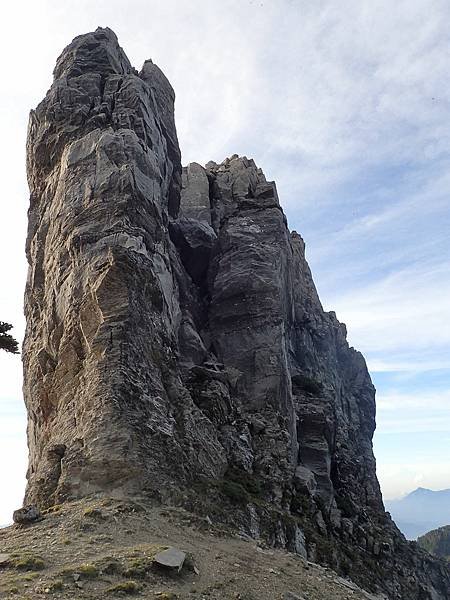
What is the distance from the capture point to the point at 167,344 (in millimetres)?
39938

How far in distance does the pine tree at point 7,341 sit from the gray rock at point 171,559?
10.0m

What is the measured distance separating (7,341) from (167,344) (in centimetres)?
2207

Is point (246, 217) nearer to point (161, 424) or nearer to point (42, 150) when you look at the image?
point (42, 150)

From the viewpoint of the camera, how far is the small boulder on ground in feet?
87.0

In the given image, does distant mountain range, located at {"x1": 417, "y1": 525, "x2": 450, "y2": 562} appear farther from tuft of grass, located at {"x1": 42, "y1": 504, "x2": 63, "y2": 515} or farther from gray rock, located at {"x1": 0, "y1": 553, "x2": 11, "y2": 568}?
gray rock, located at {"x1": 0, "y1": 553, "x2": 11, "y2": 568}

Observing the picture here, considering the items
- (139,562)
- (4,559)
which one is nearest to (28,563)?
(4,559)

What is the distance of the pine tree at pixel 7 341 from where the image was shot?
1811 centimetres

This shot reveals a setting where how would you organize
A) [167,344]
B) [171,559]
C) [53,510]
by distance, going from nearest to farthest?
1. [171,559]
2. [53,510]
3. [167,344]

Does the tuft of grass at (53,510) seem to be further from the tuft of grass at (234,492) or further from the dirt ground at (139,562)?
the tuft of grass at (234,492)

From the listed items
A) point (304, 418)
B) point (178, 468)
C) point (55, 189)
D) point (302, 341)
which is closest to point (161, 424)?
point (178, 468)

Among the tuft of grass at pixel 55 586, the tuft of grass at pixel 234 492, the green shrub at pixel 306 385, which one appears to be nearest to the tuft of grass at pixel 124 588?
the tuft of grass at pixel 55 586

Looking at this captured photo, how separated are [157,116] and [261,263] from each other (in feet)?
65.8

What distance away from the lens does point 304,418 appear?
198 feet

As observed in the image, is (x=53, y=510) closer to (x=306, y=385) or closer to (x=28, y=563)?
(x=28, y=563)
